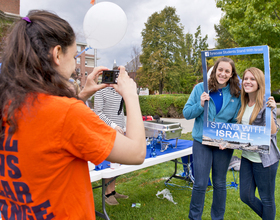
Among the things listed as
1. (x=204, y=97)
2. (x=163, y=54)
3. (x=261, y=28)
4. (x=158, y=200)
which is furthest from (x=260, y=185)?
(x=163, y=54)

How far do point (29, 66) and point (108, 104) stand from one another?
2182 millimetres

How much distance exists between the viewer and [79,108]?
691mm

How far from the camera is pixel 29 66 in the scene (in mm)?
708

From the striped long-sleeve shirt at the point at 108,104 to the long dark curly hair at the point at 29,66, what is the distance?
82.1 inches

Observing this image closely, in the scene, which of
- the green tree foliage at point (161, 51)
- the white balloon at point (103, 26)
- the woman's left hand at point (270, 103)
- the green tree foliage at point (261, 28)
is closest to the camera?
the woman's left hand at point (270, 103)

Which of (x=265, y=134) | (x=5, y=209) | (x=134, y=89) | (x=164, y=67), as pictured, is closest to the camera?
(x=5, y=209)

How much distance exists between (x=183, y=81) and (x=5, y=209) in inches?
1165

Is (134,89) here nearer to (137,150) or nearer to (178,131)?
(137,150)

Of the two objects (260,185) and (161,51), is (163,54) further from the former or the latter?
(260,185)

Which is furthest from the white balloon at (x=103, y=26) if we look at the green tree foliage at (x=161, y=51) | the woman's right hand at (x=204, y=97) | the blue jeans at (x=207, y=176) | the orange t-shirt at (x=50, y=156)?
the green tree foliage at (x=161, y=51)

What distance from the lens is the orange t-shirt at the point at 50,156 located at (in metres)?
0.68

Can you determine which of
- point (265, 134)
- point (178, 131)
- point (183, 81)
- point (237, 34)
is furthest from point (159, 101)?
point (183, 81)

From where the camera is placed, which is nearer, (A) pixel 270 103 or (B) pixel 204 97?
(A) pixel 270 103

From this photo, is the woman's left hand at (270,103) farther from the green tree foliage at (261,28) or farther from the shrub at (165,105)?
the shrub at (165,105)
